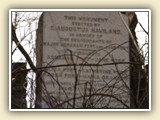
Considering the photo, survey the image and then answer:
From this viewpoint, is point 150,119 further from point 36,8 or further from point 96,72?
point 36,8

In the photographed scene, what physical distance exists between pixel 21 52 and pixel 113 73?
60cm

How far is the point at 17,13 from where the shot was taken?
392 cm

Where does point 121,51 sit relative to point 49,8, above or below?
below

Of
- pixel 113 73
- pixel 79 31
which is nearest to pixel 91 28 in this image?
pixel 79 31

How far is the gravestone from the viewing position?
12.9 feet

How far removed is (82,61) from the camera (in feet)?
13.0

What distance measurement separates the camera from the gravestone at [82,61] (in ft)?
12.9

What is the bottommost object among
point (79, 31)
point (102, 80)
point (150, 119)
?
point (150, 119)

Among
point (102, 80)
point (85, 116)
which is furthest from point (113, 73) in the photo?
point (85, 116)

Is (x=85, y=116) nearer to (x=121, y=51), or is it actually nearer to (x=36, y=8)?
(x=121, y=51)

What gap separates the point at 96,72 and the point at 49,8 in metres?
0.50

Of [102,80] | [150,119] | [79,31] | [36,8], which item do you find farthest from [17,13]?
[150,119]
